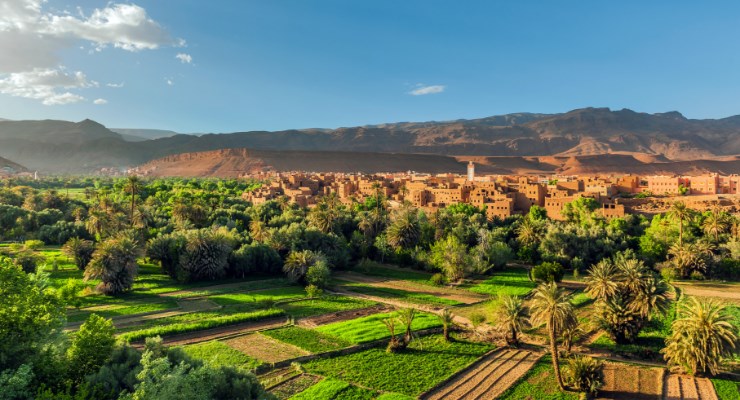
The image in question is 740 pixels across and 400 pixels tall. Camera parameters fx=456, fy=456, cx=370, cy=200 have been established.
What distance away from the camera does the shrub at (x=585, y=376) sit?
69.6 ft

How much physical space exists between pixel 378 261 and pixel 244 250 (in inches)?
642

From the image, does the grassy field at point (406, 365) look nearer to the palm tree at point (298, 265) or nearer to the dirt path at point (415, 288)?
the dirt path at point (415, 288)

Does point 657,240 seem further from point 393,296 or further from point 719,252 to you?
point 393,296

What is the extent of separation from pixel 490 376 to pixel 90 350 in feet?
58.6

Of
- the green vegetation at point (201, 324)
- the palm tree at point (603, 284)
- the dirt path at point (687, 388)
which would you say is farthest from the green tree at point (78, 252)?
the dirt path at point (687, 388)

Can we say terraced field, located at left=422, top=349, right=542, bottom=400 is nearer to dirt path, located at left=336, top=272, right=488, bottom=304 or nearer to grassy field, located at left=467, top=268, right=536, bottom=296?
dirt path, located at left=336, top=272, right=488, bottom=304

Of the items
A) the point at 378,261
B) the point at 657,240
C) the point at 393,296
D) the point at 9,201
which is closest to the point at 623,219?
the point at 657,240

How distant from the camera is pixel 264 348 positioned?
86.3 ft

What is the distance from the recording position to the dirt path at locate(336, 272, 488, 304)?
3791 centimetres

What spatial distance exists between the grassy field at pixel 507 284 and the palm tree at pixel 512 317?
10.7 meters

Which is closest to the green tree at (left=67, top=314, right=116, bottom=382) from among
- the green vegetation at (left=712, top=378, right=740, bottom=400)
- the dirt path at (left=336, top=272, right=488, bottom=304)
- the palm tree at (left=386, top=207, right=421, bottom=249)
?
the green vegetation at (left=712, top=378, right=740, bottom=400)

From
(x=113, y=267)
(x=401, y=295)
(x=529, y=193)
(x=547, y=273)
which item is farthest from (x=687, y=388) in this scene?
(x=529, y=193)

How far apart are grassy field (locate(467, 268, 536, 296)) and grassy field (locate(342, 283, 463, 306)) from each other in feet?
15.0

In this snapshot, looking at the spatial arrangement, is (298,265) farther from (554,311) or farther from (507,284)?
(554,311)
